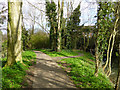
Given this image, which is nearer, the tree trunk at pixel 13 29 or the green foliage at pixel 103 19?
the tree trunk at pixel 13 29

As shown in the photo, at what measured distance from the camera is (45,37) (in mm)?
21203

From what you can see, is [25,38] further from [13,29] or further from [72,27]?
[13,29]

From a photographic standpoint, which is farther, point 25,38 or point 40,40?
point 40,40

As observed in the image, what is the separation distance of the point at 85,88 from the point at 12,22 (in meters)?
5.18

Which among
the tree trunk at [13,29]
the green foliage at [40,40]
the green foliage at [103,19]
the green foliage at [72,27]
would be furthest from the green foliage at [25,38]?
the green foliage at [103,19]

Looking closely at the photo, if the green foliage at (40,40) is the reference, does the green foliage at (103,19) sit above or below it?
above

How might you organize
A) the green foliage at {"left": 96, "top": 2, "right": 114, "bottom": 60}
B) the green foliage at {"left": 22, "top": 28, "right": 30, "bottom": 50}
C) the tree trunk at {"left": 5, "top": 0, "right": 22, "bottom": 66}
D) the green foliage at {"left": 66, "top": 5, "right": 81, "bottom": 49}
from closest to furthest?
the tree trunk at {"left": 5, "top": 0, "right": 22, "bottom": 66}, the green foliage at {"left": 96, "top": 2, "right": 114, "bottom": 60}, the green foliage at {"left": 22, "top": 28, "right": 30, "bottom": 50}, the green foliage at {"left": 66, "top": 5, "right": 81, "bottom": 49}

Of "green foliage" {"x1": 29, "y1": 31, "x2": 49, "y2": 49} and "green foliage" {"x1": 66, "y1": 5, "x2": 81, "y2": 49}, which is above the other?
"green foliage" {"x1": 66, "y1": 5, "x2": 81, "y2": 49}

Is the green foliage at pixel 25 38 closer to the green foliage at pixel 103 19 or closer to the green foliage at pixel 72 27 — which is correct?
the green foliage at pixel 72 27

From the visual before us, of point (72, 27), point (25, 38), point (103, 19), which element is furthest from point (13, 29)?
point (72, 27)

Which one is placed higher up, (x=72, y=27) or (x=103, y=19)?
(x=72, y=27)

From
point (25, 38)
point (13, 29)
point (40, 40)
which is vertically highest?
point (13, 29)

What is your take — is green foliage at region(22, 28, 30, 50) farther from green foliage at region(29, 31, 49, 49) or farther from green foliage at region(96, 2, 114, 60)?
green foliage at region(96, 2, 114, 60)

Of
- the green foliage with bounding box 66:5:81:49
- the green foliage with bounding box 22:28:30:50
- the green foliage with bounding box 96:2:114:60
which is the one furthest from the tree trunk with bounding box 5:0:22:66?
the green foliage with bounding box 66:5:81:49
